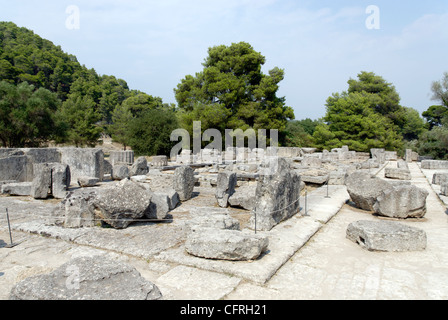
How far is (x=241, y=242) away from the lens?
4480 millimetres

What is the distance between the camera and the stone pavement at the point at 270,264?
378 centimetres

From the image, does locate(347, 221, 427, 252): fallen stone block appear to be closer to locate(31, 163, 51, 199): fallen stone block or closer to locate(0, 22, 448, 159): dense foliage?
locate(31, 163, 51, 199): fallen stone block

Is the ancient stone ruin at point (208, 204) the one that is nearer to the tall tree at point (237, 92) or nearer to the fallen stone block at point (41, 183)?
the fallen stone block at point (41, 183)

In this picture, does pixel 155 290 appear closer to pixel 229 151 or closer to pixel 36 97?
pixel 229 151

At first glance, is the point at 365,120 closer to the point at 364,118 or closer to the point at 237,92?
the point at 364,118

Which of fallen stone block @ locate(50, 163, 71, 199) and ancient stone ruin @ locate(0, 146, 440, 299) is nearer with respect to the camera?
ancient stone ruin @ locate(0, 146, 440, 299)

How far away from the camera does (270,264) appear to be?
4418 millimetres

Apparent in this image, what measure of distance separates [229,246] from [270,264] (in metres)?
0.63

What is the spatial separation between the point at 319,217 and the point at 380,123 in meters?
29.3

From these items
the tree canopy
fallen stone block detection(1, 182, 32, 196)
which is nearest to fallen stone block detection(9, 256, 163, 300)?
fallen stone block detection(1, 182, 32, 196)

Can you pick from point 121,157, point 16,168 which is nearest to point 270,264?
point 16,168

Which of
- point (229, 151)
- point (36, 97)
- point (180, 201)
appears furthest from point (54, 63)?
point (180, 201)

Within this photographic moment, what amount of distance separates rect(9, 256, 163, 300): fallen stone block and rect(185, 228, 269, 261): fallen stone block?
1203 millimetres

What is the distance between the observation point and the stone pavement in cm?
378
